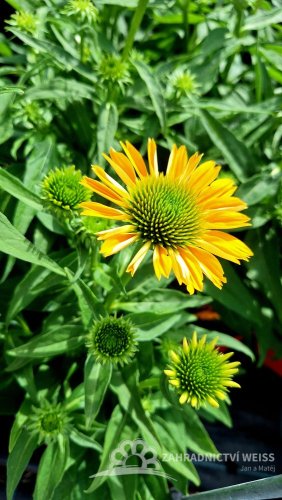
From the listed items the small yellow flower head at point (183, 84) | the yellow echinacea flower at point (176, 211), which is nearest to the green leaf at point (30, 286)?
the yellow echinacea flower at point (176, 211)

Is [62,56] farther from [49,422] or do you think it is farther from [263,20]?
[49,422]

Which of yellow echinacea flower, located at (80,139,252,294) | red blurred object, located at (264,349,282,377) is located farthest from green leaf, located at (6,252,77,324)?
red blurred object, located at (264,349,282,377)

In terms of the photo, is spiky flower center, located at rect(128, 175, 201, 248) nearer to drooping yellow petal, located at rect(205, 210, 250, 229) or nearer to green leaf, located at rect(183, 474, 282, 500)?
drooping yellow petal, located at rect(205, 210, 250, 229)

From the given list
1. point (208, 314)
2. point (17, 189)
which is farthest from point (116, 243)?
point (208, 314)

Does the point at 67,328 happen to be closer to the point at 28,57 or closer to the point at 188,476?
the point at 188,476

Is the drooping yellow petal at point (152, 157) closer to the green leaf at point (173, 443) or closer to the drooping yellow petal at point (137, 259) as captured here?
the drooping yellow petal at point (137, 259)

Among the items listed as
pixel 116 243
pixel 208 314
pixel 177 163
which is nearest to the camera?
pixel 116 243

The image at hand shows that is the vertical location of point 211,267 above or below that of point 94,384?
above

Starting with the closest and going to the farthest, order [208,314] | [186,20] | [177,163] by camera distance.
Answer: [177,163] < [186,20] < [208,314]
